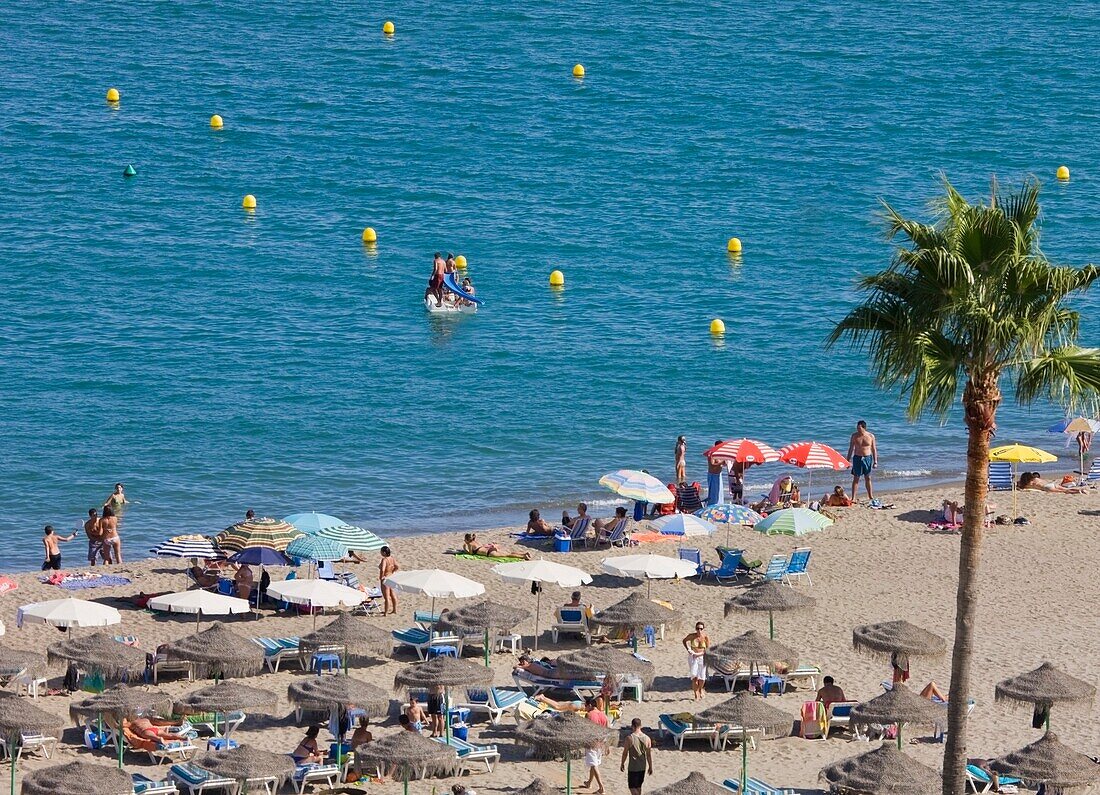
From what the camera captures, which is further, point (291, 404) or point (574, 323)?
point (574, 323)

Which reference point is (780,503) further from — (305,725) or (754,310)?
(754,310)

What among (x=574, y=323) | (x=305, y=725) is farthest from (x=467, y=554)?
(x=574, y=323)

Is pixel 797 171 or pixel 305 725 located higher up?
pixel 797 171

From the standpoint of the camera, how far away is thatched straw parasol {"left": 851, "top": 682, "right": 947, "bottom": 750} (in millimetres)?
18406

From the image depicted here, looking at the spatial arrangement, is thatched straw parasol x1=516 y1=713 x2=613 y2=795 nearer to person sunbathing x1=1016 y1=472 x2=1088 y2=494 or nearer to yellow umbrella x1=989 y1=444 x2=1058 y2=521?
yellow umbrella x1=989 y1=444 x2=1058 y2=521

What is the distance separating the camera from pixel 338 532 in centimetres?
2500

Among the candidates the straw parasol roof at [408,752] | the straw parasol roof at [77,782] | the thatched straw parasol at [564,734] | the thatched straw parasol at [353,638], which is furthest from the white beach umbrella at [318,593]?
the straw parasol roof at [77,782]

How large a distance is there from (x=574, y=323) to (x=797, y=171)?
15346 mm

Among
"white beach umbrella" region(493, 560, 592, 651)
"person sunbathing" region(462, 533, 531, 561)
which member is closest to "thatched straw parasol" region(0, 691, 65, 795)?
"white beach umbrella" region(493, 560, 592, 651)

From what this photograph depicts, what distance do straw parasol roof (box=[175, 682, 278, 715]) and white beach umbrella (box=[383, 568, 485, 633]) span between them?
4.08 metres

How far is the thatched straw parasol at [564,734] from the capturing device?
17391 millimetres

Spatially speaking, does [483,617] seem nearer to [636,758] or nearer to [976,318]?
[636,758]

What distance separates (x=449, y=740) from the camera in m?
18.7

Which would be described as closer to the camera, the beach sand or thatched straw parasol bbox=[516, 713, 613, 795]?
thatched straw parasol bbox=[516, 713, 613, 795]
